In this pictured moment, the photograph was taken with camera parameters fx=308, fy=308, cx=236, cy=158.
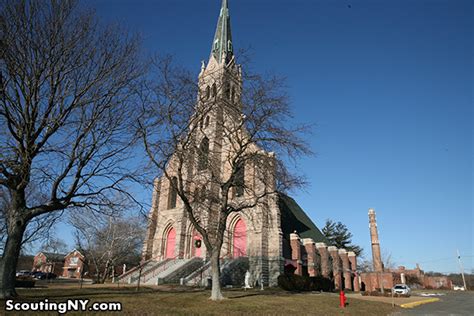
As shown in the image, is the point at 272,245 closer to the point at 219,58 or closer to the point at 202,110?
the point at 202,110

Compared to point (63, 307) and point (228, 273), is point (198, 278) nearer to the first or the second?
point (228, 273)

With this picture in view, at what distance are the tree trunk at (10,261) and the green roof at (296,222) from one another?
22.6m

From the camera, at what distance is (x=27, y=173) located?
10.9 metres

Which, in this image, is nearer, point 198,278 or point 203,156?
point 203,156

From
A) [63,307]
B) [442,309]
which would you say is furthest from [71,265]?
[442,309]

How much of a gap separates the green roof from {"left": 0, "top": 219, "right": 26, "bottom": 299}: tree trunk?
22601 mm

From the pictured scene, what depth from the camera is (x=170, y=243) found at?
108ft

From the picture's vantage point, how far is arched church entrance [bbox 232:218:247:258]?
28153 millimetres

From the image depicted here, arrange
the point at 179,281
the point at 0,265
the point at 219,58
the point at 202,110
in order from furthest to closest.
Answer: the point at 219,58
the point at 179,281
the point at 202,110
the point at 0,265

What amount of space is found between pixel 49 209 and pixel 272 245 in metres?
18.5

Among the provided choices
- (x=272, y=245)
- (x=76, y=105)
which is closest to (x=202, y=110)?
(x=76, y=105)

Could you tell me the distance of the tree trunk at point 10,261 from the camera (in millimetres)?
10242

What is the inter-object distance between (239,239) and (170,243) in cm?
860

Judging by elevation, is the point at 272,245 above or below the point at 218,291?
above
